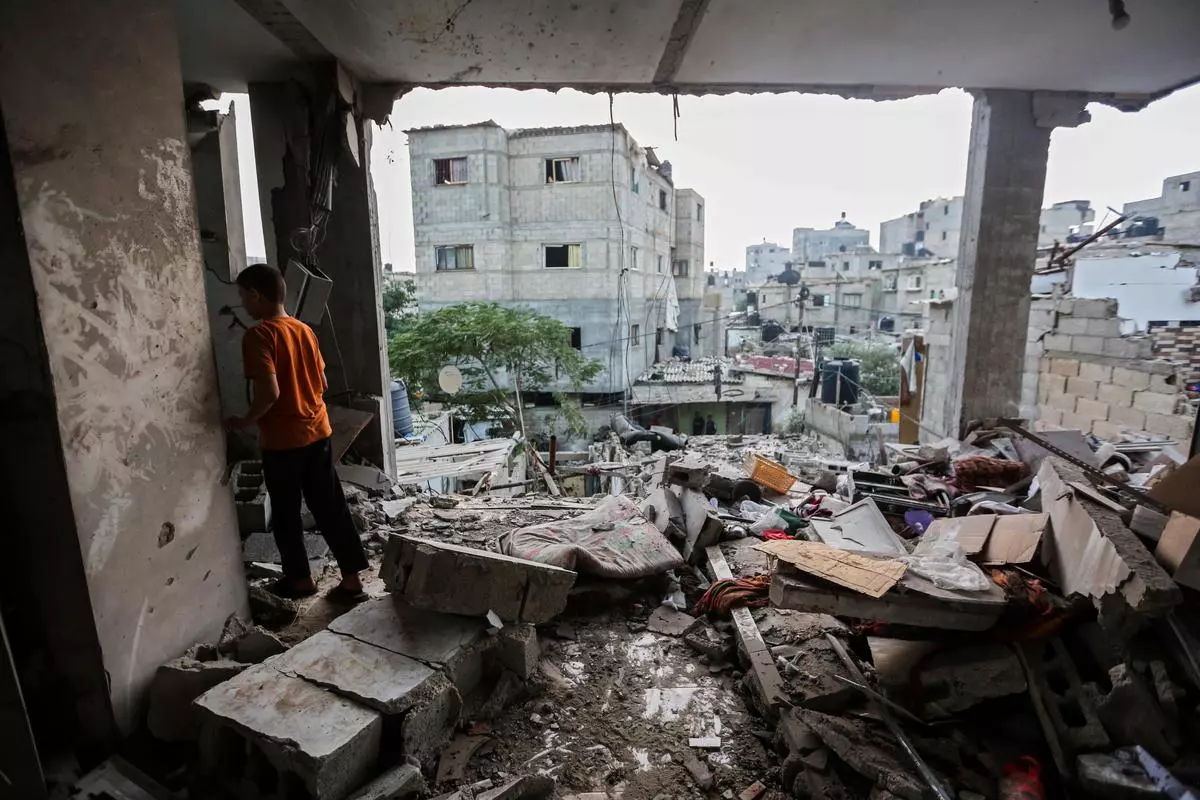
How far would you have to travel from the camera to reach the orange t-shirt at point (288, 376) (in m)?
2.57

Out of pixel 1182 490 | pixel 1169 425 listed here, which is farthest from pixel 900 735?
pixel 1169 425

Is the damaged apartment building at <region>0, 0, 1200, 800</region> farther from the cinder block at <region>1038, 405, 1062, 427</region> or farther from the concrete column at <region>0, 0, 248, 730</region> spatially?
the cinder block at <region>1038, 405, 1062, 427</region>

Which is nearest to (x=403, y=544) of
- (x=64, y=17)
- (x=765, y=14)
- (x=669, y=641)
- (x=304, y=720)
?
(x=304, y=720)

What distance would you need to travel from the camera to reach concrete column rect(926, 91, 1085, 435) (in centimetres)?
480

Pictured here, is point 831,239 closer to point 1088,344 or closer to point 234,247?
point 1088,344

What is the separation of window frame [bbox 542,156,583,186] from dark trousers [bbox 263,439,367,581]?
17.8 metres

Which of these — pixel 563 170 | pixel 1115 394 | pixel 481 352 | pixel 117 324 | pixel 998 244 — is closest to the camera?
pixel 117 324

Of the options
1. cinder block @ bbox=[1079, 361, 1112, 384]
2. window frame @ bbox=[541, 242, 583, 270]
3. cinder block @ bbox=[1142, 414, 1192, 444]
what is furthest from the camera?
window frame @ bbox=[541, 242, 583, 270]

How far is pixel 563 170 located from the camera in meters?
19.2

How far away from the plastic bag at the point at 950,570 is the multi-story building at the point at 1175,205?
62.5 feet

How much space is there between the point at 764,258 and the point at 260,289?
63736 mm

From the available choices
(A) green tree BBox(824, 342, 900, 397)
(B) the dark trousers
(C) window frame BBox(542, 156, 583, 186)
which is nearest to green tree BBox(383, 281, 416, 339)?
(C) window frame BBox(542, 156, 583, 186)

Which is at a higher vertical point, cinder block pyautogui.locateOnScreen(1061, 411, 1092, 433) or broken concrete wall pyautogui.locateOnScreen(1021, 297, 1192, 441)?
broken concrete wall pyautogui.locateOnScreen(1021, 297, 1192, 441)

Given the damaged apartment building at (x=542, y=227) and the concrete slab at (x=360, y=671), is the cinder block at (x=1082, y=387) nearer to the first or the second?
the concrete slab at (x=360, y=671)
